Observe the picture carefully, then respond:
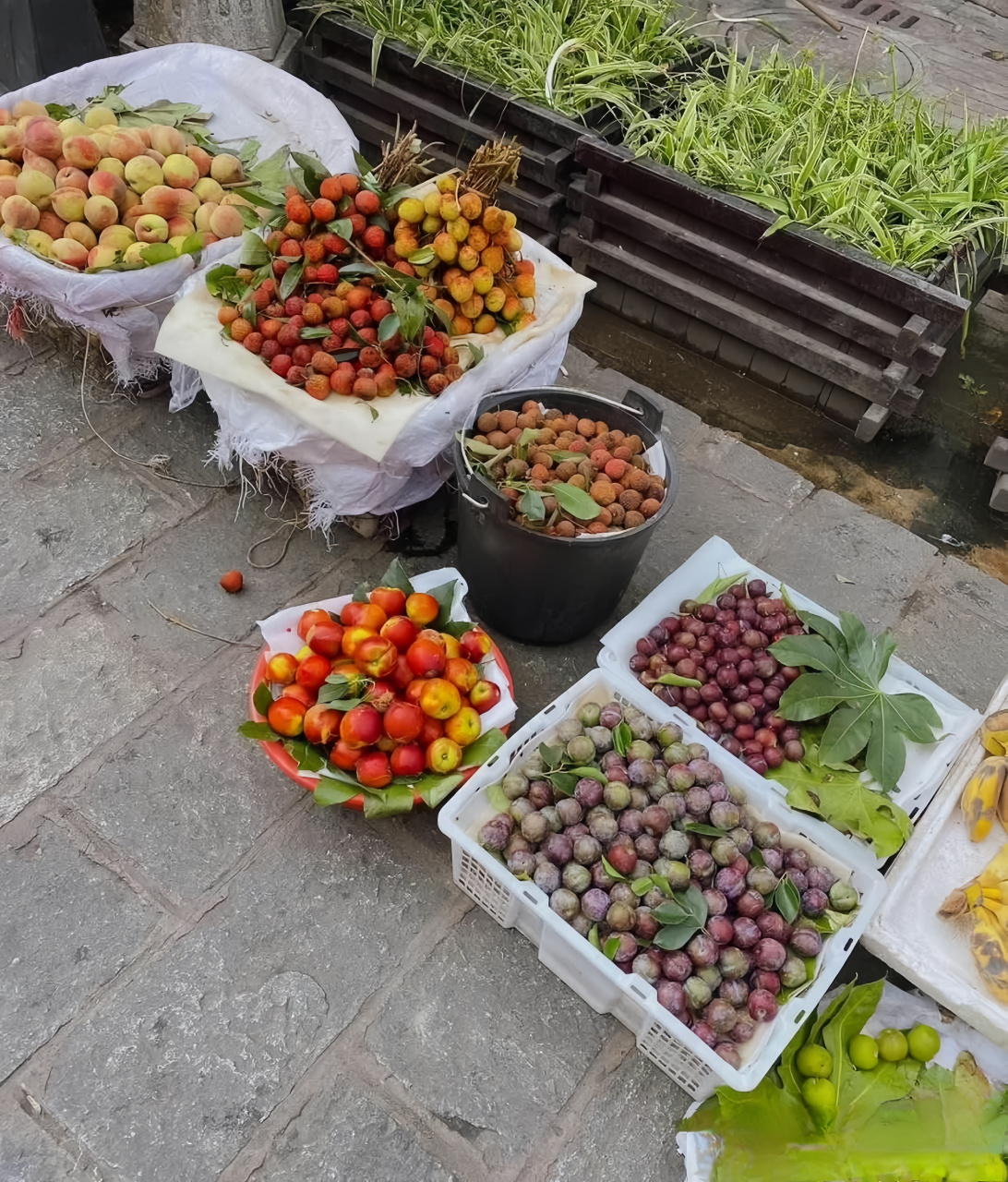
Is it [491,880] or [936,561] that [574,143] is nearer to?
[936,561]

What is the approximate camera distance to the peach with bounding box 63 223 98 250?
262 cm

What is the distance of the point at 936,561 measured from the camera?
3.02m

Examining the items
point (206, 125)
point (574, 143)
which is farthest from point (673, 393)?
point (206, 125)

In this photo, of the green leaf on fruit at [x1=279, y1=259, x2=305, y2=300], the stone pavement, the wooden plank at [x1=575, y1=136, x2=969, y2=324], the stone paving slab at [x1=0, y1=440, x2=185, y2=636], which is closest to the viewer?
the stone pavement

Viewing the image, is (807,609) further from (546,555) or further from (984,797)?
(546,555)

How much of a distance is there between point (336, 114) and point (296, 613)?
195 centimetres

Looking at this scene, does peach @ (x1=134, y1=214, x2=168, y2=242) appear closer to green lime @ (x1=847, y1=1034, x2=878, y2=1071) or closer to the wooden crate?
the wooden crate

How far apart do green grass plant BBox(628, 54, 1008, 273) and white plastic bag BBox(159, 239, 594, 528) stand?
1231 mm

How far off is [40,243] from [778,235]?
250 cm

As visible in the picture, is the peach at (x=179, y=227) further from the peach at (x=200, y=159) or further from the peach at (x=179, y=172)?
the peach at (x=200, y=159)

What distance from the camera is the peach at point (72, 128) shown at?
2.82 m

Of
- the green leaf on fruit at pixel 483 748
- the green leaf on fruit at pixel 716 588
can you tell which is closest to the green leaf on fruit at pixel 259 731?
the green leaf on fruit at pixel 483 748

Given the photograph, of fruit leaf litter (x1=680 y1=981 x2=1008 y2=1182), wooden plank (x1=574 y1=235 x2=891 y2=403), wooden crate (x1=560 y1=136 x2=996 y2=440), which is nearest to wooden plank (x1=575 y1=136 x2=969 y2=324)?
wooden crate (x1=560 y1=136 x2=996 y2=440)

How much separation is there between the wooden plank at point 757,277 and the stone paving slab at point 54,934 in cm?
294
